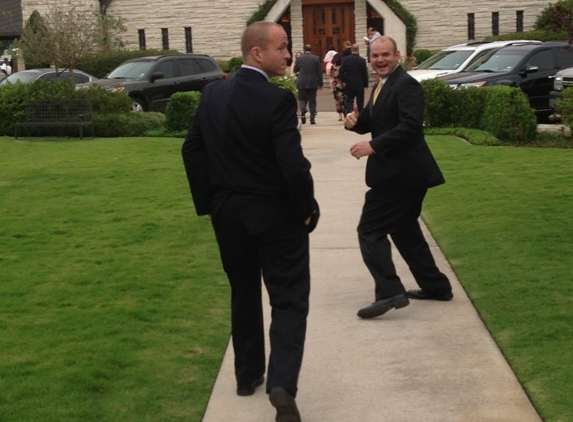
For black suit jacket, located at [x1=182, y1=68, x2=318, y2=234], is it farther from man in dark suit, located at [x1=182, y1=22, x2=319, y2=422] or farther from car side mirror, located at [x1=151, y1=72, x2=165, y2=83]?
car side mirror, located at [x1=151, y1=72, x2=165, y2=83]

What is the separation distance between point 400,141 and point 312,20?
41.7m

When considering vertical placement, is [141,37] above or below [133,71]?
above

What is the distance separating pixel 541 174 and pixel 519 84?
920 centimetres

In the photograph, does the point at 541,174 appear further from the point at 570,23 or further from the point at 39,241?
the point at 39,241

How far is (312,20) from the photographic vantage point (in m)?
48.6

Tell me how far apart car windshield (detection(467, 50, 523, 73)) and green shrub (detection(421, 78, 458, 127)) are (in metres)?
2.93

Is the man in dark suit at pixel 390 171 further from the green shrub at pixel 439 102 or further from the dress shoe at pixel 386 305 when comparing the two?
the green shrub at pixel 439 102

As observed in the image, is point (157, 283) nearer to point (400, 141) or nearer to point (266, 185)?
point (400, 141)

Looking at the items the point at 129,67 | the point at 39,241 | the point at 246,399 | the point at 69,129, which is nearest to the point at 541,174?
the point at 39,241

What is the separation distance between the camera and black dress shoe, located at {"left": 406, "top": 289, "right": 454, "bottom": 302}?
27.0 feet

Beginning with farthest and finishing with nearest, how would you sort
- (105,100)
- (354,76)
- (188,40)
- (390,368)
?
(188,40)
(354,76)
(105,100)
(390,368)

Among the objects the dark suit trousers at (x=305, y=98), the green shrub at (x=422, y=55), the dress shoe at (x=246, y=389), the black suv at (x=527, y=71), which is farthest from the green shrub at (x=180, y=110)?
the green shrub at (x=422, y=55)

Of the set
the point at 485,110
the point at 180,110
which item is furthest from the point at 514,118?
the point at 180,110

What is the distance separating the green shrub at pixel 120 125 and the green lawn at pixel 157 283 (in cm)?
637
